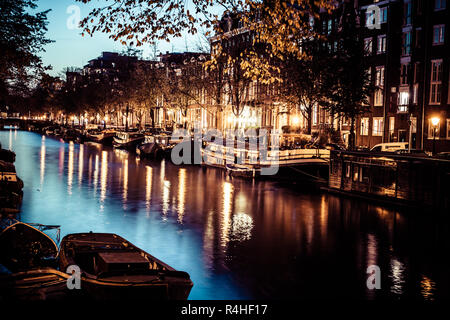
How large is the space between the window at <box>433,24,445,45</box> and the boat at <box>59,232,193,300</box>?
41.8 meters

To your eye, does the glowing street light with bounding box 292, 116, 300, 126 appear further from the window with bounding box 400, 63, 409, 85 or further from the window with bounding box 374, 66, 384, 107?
the window with bounding box 400, 63, 409, 85

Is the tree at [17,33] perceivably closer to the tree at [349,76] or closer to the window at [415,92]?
the tree at [349,76]

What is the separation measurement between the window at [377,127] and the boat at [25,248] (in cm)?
A: 4216

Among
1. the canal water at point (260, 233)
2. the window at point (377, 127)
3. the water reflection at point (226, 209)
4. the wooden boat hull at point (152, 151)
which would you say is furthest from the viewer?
the window at point (377, 127)

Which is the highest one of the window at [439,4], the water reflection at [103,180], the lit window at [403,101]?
the window at [439,4]

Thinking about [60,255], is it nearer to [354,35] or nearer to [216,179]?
[216,179]

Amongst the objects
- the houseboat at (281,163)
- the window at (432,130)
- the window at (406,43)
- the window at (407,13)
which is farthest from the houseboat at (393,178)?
the window at (407,13)

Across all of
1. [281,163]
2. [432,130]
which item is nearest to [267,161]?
[281,163]

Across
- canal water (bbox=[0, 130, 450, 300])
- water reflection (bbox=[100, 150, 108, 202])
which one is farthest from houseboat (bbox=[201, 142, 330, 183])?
water reflection (bbox=[100, 150, 108, 202])

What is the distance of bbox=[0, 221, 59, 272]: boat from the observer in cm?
955

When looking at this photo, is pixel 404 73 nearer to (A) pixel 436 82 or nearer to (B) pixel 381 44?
(A) pixel 436 82

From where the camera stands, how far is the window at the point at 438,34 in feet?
142

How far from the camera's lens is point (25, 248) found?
9.78 m
